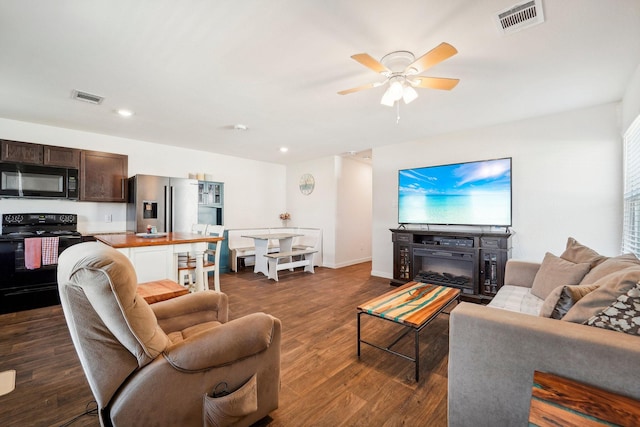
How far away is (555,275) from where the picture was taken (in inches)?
86.2

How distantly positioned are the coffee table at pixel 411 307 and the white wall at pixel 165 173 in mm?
4527

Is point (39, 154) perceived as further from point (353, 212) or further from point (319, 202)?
point (353, 212)

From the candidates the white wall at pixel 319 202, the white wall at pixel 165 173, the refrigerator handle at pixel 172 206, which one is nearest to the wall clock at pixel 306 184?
the white wall at pixel 319 202

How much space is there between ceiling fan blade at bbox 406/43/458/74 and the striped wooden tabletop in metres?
1.84

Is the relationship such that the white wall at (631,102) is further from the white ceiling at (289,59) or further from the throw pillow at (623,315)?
the throw pillow at (623,315)

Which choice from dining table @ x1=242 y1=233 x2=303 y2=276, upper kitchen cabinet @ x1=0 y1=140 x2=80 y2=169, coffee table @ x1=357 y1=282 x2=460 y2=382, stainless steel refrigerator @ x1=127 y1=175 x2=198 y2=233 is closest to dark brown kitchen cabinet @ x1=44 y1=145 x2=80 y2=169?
upper kitchen cabinet @ x1=0 y1=140 x2=80 y2=169

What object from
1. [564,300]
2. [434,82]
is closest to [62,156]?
[434,82]

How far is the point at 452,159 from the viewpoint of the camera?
429cm

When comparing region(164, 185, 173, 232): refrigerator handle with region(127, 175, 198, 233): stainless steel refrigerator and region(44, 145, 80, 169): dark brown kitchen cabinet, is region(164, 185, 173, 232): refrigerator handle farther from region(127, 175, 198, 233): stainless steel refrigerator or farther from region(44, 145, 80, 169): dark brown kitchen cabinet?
region(44, 145, 80, 169): dark brown kitchen cabinet

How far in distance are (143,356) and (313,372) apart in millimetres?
1289

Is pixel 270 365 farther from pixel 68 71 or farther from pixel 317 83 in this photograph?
pixel 68 71

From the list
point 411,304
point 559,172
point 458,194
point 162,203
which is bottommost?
point 411,304

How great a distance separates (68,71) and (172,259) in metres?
1.93

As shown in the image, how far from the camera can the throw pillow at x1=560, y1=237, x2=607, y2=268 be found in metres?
2.04
